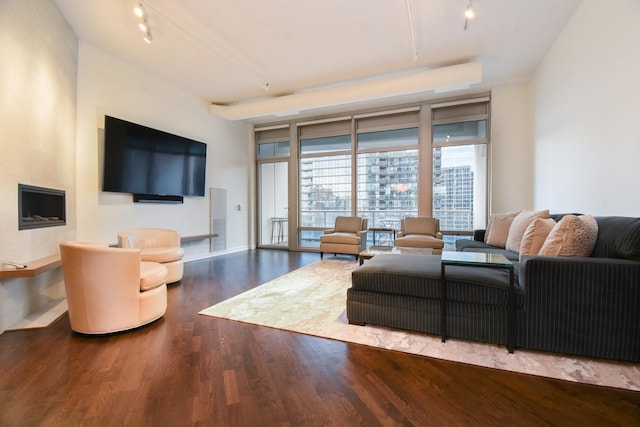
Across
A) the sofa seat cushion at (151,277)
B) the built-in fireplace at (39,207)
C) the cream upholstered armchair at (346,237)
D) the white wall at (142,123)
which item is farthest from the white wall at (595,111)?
the white wall at (142,123)

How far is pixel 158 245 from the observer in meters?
4.15

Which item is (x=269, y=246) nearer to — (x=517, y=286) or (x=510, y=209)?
(x=510, y=209)

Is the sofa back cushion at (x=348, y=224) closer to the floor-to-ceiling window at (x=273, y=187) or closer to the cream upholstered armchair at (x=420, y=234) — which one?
the cream upholstered armchair at (x=420, y=234)

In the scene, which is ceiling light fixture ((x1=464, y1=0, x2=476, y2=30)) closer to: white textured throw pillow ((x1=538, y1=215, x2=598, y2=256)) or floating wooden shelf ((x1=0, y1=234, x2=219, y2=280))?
white textured throw pillow ((x1=538, y1=215, x2=598, y2=256))

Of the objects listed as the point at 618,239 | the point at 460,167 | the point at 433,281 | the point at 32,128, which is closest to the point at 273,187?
the point at 460,167

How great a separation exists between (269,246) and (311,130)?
125 inches

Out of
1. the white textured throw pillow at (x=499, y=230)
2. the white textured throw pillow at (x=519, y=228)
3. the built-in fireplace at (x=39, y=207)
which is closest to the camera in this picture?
the built-in fireplace at (x=39, y=207)

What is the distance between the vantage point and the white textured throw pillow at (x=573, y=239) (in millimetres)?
2119

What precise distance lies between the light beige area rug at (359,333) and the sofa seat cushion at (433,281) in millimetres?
340

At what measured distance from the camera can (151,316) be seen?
252 cm

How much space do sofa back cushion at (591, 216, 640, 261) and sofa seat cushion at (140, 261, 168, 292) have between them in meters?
3.66

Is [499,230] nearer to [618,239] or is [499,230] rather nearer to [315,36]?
[618,239]

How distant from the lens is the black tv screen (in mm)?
4191

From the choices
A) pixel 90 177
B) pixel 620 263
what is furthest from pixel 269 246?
pixel 620 263
